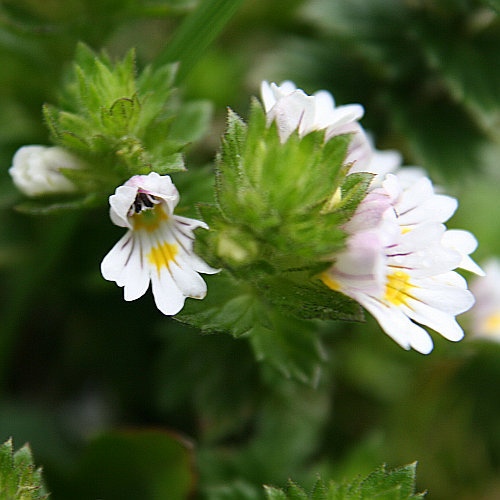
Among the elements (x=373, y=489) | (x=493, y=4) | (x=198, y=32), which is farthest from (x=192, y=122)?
(x=373, y=489)

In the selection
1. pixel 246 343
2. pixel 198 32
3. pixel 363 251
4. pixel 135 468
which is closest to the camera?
pixel 363 251

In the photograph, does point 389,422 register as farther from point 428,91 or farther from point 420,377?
point 428,91

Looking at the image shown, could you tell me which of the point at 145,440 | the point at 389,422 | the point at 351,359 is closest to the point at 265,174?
the point at 145,440

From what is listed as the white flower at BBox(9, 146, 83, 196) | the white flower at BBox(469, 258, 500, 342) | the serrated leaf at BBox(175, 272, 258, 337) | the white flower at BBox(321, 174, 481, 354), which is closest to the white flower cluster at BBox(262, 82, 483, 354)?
the white flower at BBox(321, 174, 481, 354)

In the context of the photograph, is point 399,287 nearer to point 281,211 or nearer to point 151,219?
point 281,211

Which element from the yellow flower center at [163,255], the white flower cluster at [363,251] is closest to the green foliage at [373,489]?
the white flower cluster at [363,251]

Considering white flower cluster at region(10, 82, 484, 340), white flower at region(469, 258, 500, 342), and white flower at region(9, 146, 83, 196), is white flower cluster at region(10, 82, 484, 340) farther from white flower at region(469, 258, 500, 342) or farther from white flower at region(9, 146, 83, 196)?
white flower at region(469, 258, 500, 342)
